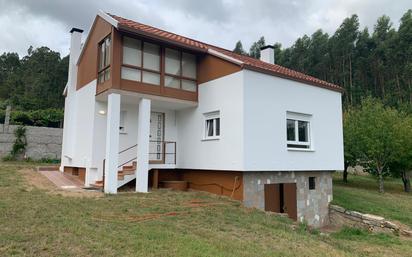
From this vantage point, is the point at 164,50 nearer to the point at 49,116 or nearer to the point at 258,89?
the point at 258,89

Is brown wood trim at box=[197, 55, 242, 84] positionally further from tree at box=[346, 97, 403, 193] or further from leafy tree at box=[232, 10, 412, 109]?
leafy tree at box=[232, 10, 412, 109]

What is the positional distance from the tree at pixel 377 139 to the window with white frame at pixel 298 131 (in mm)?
8572

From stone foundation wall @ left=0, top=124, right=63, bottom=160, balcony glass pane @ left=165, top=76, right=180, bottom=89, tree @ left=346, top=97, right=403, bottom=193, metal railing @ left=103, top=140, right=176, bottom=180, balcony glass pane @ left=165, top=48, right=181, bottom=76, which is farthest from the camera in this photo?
tree @ left=346, top=97, right=403, bottom=193

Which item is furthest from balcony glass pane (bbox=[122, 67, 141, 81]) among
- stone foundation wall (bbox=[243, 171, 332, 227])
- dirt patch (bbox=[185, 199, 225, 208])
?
stone foundation wall (bbox=[243, 171, 332, 227])

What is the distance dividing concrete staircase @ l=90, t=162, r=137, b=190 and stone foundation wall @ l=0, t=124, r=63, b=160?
935 cm


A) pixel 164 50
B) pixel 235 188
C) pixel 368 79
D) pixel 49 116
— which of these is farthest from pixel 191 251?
pixel 368 79

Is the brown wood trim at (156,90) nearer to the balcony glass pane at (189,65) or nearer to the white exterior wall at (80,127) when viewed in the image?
the balcony glass pane at (189,65)

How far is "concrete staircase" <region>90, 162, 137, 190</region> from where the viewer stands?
40.4ft

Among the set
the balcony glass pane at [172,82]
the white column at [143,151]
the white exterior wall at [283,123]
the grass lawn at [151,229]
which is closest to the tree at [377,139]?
the white exterior wall at [283,123]

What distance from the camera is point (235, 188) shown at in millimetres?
A: 11695

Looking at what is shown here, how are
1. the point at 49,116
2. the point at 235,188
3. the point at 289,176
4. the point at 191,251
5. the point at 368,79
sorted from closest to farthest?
the point at 191,251 < the point at 235,188 < the point at 289,176 < the point at 49,116 < the point at 368,79

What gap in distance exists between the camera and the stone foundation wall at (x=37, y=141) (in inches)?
751

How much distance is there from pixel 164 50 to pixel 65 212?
25.2 feet

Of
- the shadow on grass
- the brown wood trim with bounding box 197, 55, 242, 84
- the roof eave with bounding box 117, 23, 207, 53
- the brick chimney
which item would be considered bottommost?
the shadow on grass
